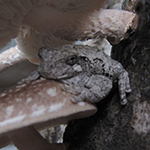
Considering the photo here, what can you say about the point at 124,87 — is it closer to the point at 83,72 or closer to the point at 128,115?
the point at 128,115

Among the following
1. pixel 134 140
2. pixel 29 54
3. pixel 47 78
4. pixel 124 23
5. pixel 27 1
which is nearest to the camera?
pixel 134 140

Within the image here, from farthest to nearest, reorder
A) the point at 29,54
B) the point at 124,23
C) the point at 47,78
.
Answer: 1. the point at 29,54
2. the point at 124,23
3. the point at 47,78

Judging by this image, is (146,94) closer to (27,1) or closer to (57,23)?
(57,23)

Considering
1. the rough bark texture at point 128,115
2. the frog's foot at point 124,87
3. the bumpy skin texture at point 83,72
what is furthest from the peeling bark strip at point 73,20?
the frog's foot at point 124,87

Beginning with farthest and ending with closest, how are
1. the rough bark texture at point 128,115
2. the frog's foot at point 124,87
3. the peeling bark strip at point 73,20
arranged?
1. the peeling bark strip at point 73,20
2. the frog's foot at point 124,87
3. the rough bark texture at point 128,115

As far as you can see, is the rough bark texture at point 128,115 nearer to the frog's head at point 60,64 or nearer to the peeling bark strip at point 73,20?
the peeling bark strip at point 73,20

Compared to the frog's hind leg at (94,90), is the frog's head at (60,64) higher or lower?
higher

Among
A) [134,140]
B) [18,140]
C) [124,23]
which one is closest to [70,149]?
[18,140]
